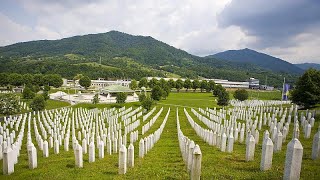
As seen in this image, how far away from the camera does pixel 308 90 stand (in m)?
34.1

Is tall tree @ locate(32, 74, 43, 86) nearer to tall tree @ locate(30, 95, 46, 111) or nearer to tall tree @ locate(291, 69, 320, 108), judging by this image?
tall tree @ locate(30, 95, 46, 111)

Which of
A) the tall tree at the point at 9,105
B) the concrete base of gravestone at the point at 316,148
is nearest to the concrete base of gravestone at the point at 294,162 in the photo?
the concrete base of gravestone at the point at 316,148

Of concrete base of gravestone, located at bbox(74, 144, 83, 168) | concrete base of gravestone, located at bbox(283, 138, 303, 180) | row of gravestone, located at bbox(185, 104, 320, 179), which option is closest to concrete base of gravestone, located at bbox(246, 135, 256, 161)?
row of gravestone, located at bbox(185, 104, 320, 179)

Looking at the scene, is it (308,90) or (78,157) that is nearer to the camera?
(78,157)

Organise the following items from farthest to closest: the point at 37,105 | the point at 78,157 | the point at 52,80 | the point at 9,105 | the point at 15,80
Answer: the point at 52,80 < the point at 15,80 < the point at 37,105 < the point at 9,105 < the point at 78,157

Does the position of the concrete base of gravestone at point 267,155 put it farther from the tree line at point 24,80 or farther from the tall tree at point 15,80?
the tall tree at point 15,80

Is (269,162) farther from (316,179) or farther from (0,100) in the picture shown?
(0,100)

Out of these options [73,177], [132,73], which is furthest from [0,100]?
[132,73]

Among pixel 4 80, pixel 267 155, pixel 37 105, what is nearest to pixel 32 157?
pixel 267 155

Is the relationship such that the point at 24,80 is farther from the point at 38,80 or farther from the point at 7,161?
the point at 7,161

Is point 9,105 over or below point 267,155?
below

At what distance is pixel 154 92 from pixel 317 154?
53.4 metres

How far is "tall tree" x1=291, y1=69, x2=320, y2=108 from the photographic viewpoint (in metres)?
33.5

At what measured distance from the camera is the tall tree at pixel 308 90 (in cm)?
3350
